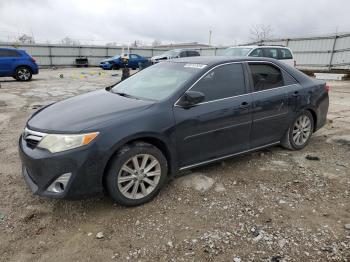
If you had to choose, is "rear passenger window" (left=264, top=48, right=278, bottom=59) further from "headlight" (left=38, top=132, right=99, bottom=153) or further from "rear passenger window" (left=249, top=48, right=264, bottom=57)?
"headlight" (left=38, top=132, right=99, bottom=153)

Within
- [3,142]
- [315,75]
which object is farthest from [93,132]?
[315,75]

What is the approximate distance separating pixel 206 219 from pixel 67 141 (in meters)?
1.58

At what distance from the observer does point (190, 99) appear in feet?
11.4

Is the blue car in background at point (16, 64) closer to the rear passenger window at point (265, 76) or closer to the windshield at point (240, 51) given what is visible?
the windshield at point (240, 51)

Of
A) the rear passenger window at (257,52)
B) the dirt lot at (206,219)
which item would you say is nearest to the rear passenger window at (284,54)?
the rear passenger window at (257,52)

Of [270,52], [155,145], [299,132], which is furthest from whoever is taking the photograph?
[270,52]

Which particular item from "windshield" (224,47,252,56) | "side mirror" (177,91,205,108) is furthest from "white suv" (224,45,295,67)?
"side mirror" (177,91,205,108)

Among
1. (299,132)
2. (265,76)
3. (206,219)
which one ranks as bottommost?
(206,219)

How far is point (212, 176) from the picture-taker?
404 cm

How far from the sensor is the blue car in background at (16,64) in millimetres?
14375

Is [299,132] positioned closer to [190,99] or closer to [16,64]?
[190,99]

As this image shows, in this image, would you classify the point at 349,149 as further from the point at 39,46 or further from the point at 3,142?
the point at 39,46

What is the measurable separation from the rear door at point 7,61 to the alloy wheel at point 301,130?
13978mm

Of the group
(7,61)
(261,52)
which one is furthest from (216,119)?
(7,61)
